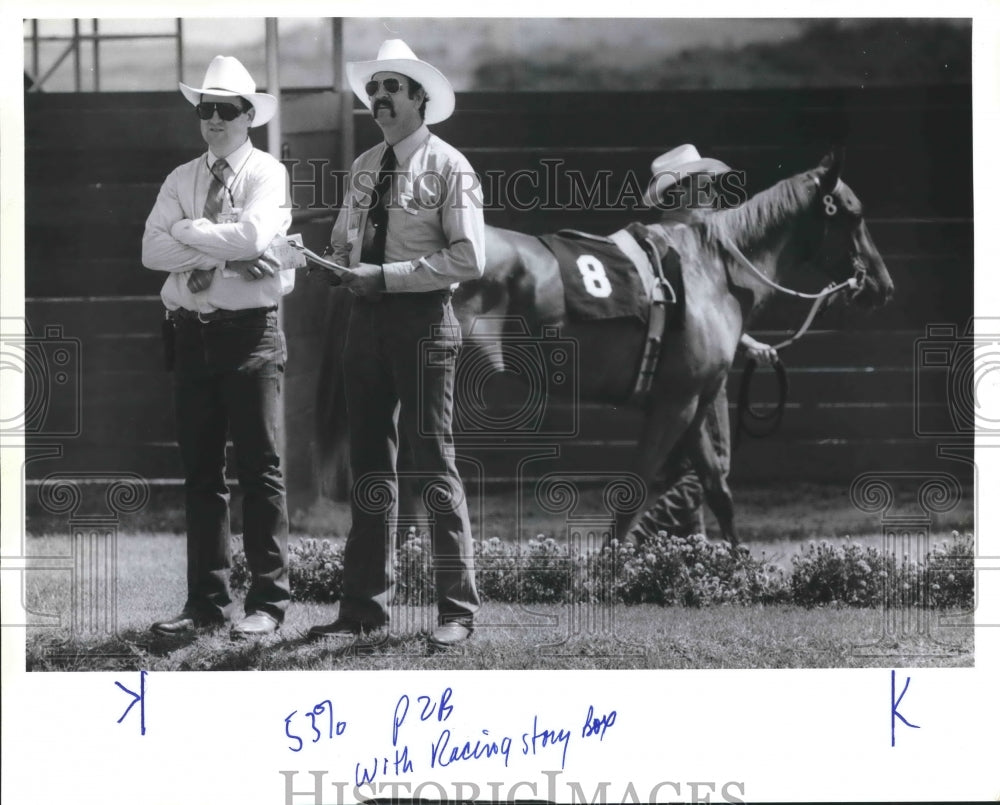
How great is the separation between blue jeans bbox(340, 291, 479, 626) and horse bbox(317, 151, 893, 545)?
0.18 meters

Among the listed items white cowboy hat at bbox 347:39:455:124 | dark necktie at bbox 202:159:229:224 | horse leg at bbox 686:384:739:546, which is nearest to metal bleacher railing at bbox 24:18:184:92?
dark necktie at bbox 202:159:229:224

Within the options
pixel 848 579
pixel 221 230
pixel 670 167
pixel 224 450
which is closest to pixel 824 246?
pixel 670 167

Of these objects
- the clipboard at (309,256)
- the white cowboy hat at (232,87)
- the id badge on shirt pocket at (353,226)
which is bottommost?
the clipboard at (309,256)

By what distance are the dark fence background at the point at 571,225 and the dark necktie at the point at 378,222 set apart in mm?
220

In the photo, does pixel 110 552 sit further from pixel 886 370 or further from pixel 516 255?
pixel 886 370

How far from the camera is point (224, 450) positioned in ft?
25.8

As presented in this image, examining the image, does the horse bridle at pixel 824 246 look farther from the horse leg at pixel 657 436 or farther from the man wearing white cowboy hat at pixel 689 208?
the horse leg at pixel 657 436

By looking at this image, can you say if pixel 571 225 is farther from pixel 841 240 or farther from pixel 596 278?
pixel 841 240

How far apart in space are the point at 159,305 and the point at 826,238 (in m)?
3.21

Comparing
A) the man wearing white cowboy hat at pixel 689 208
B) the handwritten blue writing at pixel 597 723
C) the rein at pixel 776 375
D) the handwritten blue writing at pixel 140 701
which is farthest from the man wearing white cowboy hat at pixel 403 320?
the rein at pixel 776 375

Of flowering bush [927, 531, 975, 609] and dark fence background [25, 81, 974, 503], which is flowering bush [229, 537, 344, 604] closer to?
dark fence background [25, 81, 974, 503]

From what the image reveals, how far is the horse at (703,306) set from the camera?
7.92 m

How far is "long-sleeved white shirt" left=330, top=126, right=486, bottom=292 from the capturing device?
762 centimetres

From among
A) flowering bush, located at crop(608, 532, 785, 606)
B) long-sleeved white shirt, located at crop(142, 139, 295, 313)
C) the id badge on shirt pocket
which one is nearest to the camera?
long-sleeved white shirt, located at crop(142, 139, 295, 313)
